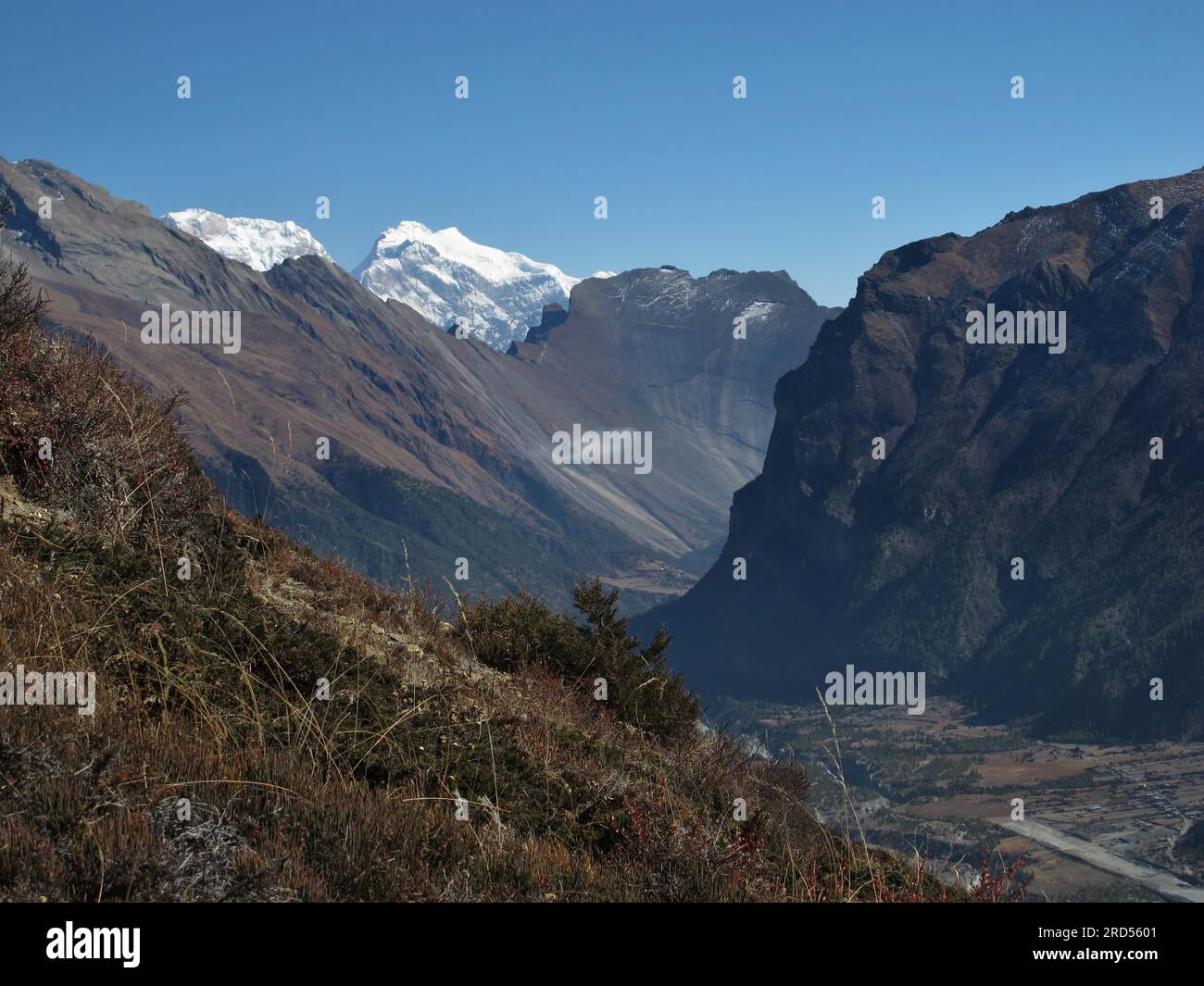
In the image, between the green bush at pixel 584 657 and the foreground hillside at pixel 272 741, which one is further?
the green bush at pixel 584 657

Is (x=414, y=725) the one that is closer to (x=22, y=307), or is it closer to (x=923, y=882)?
(x=923, y=882)

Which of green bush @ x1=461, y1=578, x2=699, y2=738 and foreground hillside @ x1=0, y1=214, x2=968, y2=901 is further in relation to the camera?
green bush @ x1=461, y1=578, x2=699, y2=738

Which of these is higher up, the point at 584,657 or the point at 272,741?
the point at 584,657

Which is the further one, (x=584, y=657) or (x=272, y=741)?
(x=584, y=657)
